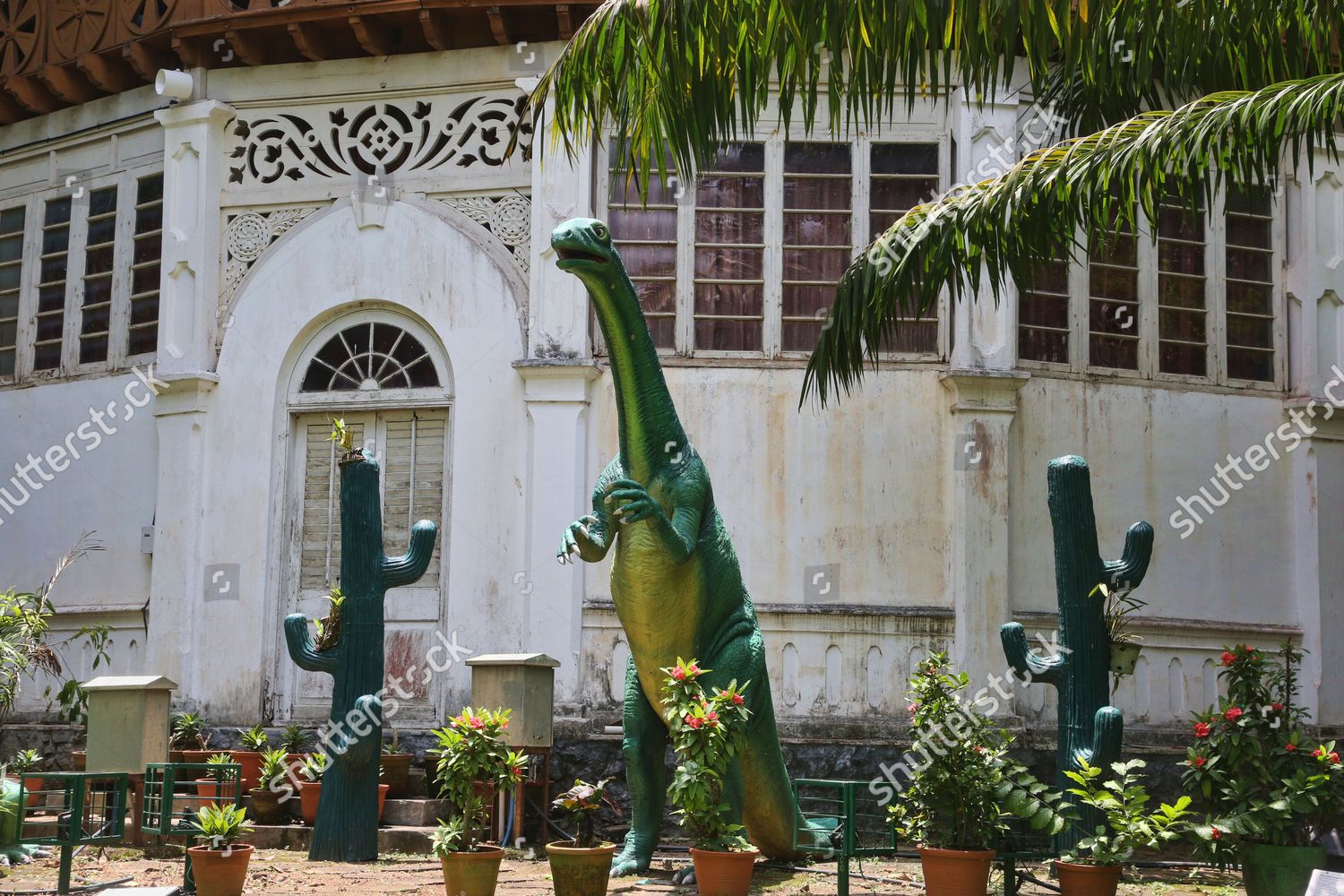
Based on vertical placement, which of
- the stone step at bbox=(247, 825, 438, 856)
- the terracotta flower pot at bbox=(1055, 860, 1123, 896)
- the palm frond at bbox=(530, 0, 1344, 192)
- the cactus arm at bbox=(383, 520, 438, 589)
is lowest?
the stone step at bbox=(247, 825, 438, 856)

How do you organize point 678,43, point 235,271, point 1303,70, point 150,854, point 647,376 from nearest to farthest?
point 678,43 → point 647,376 → point 1303,70 → point 150,854 → point 235,271

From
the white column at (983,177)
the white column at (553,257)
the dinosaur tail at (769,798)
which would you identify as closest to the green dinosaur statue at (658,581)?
the dinosaur tail at (769,798)

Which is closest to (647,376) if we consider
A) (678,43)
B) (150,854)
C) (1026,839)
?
(678,43)

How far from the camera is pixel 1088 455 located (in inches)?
494

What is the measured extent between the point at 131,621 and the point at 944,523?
22.4 feet

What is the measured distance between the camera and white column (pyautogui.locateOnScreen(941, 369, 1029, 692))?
38.9 feet

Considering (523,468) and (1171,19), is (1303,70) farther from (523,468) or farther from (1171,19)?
(523,468)

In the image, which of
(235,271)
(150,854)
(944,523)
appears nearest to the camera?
(150,854)

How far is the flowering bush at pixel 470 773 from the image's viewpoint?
723cm

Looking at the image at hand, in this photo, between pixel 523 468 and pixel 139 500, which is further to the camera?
pixel 139 500

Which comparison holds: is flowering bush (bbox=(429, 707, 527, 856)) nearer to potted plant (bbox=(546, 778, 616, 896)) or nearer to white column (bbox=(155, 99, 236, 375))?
potted plant (bbox=(546, 778, 616, 896))

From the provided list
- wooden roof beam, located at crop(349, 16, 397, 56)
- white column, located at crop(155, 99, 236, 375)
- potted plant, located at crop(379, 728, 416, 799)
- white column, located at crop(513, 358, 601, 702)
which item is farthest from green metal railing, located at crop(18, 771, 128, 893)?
wooden roof beam, located at crop(349, 16, 397, 56)

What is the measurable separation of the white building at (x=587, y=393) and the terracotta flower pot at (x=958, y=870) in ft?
14.7

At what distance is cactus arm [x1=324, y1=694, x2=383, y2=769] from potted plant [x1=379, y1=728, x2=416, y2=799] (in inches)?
71.4
